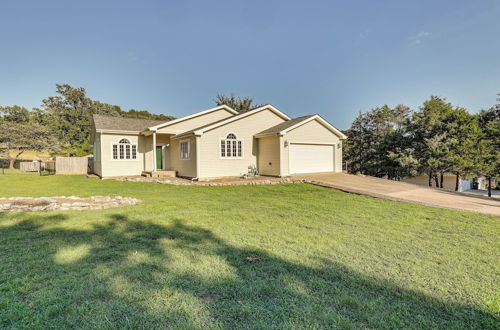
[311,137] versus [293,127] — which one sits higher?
[293,127]

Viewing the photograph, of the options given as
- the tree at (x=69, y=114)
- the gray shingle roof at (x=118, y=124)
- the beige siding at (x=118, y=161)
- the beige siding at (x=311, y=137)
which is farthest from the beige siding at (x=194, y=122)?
the tree at (x=69, y=114)

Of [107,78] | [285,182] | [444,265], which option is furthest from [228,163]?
[107,78]

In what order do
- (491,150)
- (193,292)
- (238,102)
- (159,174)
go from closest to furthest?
(193,292) → (491,150) → (159,174) → (238,102)

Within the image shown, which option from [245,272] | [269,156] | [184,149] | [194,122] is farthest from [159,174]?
[245,272]

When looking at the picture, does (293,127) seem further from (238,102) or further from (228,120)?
(238,102)

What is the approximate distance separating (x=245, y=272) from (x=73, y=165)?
74.3 ft

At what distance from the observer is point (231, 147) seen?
15336 millimetres

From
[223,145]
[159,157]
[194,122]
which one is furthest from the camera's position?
[159,157]

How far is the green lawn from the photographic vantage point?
2.23m

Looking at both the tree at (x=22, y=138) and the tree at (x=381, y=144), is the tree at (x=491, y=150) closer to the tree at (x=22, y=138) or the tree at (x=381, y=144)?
the tree at (x=381, y=144)

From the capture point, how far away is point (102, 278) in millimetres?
2916

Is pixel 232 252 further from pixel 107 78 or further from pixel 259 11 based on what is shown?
pixel 107 78

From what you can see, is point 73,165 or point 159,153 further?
point 73,165

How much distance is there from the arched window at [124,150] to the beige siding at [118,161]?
221 mm
